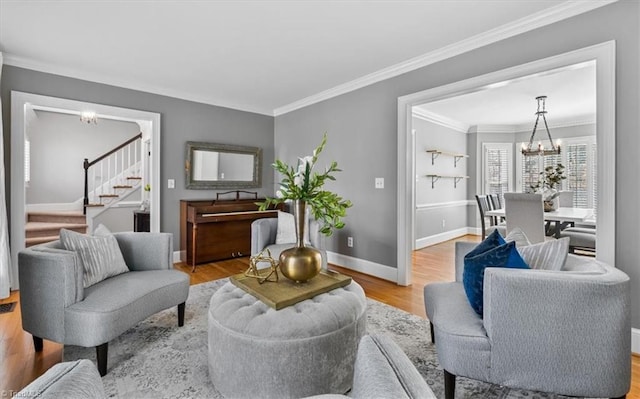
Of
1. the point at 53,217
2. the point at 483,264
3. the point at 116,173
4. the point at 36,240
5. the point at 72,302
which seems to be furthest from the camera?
the point at 116,173

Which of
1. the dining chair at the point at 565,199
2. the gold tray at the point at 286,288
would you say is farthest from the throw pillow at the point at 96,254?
the dining chair at the point at 565,199

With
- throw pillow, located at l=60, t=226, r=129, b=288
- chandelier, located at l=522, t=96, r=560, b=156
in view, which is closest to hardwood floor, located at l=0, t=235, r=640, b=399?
throw pillow, located at l=60, t=226, r=129, b=288

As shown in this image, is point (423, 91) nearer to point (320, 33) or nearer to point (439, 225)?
point (320, 33)

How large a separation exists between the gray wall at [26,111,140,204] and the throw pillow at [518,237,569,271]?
310 inches

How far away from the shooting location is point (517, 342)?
4.49 ft

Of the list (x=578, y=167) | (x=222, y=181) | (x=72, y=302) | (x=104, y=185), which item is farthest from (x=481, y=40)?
(x=104, y=185)

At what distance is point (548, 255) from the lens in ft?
5.29

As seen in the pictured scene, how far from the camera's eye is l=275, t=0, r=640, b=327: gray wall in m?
2.07

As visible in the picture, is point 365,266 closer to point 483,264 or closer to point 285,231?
point 285,231

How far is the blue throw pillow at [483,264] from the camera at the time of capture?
1.54 meters

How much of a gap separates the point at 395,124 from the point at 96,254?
305 centimetres

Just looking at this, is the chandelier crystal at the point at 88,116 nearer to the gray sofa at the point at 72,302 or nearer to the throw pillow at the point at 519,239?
the gray sofa at the point at 72,302

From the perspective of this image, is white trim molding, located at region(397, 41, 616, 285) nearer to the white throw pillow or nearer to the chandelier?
the white throw pillow

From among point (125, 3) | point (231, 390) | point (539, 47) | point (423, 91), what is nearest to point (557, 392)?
point (231, 390)
